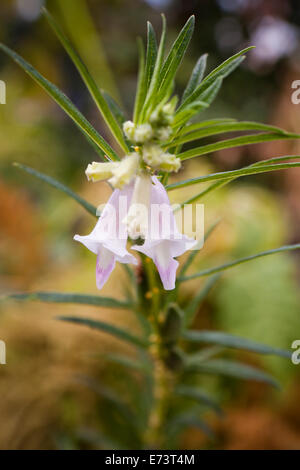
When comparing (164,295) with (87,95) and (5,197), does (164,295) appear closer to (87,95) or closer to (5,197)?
(5,197)

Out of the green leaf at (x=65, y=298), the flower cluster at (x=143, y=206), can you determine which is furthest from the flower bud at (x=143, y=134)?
the green leaf at (x=65, y=298)

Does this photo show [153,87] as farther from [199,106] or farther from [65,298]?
[65,298]

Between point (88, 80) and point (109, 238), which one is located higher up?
point (88, 80)

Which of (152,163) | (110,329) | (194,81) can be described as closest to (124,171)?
(152,163)

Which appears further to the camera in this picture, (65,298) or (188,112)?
(65,298)

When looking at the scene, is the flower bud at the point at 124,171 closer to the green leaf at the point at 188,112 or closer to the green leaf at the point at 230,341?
the green leaf at the point at 188,112

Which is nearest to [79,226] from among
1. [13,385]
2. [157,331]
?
[13,385]
